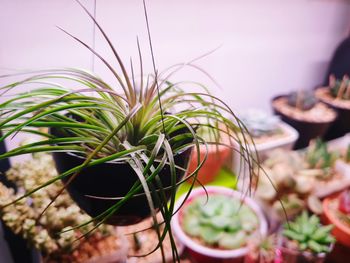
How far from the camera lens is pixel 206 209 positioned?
921mm

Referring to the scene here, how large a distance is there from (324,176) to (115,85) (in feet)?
2.69

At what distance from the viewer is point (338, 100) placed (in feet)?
4.73

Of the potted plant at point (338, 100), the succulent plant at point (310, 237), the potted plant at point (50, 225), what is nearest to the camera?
the potted plant at point (50, 225)

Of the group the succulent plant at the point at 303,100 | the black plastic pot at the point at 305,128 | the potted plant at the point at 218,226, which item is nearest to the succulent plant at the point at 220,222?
the potted plant at the point at 218,226

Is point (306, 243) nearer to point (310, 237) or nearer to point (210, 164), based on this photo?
point (310, 237)

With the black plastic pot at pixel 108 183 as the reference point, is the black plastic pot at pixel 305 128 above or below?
below

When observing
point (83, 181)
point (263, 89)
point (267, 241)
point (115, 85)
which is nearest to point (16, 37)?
point (115, 85)

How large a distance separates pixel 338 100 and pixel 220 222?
0.94 metres

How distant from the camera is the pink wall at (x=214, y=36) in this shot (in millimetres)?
780

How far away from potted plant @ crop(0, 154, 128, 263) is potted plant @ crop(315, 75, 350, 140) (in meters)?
1.12

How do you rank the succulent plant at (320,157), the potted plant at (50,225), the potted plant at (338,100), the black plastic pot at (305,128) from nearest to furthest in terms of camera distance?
the potted plant at (50,225) → the succulent plant at (320,157) → the black plastic pot at (305,128) → the potted plant at (338,100)

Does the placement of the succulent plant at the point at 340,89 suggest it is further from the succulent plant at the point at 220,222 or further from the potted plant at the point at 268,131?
the succulent plant at the point at 220,222

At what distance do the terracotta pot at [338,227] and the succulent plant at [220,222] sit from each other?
29 cm

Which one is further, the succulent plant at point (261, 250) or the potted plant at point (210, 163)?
the potted plant at point (210, 163)
